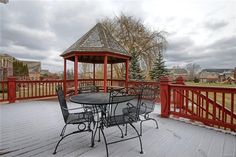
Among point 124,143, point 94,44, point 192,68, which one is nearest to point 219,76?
point 192,68

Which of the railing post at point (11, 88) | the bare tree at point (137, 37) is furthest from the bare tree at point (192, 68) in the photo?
the railing post at point (11, 88)

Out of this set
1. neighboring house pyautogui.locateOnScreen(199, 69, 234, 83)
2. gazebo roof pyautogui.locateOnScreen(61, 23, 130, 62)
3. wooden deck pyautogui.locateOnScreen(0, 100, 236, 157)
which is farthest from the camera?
neighboring house pyautogui.locateOnScreen(199, 69, 234, 83)

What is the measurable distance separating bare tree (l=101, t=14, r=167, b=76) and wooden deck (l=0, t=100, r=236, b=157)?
12.1 metres

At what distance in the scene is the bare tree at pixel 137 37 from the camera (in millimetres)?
15148

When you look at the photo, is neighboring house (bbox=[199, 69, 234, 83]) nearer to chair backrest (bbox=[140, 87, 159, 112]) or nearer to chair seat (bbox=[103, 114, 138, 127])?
chair backrest (bbox=[140, 87, 159, 112])

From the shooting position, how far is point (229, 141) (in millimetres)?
2912

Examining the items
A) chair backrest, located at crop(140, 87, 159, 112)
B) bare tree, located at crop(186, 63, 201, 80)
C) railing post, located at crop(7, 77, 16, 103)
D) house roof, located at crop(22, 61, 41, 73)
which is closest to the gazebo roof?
railing post, located at crop(7, 77, 16, 103)

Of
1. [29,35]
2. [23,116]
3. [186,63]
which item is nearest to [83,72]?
[29,35]

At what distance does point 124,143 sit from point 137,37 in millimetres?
13770

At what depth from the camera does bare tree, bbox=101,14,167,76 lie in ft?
49.7

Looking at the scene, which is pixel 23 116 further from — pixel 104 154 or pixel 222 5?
pixel 222 5

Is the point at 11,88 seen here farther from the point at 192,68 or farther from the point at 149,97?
the point at 192,68

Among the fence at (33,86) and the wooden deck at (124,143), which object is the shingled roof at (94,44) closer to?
the fence at (33,86)

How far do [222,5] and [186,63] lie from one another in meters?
19.1
